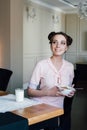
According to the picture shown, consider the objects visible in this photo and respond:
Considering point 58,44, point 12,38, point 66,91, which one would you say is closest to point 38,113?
point 66,91

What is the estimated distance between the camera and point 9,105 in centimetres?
175

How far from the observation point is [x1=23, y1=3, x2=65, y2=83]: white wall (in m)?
6.47

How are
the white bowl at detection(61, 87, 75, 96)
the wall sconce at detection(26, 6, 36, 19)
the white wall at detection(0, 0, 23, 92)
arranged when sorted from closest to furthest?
the white bowl at detection(61, 87, 75, 96)
the white wall at detection(0, 0, 23, 92)
the wall sconce at detection(26, 6, 36, 19)

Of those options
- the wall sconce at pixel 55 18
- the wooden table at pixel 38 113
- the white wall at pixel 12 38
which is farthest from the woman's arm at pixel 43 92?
the wall sconce at pixel 55 18

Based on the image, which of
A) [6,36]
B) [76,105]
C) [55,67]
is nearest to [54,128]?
[55,67]

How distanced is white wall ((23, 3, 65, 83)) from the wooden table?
15.8ft

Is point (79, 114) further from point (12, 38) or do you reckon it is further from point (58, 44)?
point (58, 44)

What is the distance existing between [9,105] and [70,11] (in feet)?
23.6

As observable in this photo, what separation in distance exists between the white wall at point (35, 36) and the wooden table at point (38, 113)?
4.81m

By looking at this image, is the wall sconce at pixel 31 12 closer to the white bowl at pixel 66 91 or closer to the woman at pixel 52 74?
the woman at pixel 52 74

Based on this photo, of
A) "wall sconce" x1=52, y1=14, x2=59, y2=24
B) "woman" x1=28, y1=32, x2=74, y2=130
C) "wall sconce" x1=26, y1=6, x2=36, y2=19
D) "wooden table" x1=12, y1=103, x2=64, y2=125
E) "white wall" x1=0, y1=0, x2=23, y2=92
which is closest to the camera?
"wooden table" x1=12, y1=103, x2=64, y2=125

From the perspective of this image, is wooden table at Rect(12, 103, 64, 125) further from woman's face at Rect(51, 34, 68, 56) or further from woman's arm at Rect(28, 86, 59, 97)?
woman's face at Rect(51, 34, 68, 56)

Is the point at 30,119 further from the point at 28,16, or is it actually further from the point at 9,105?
the point at 28,16

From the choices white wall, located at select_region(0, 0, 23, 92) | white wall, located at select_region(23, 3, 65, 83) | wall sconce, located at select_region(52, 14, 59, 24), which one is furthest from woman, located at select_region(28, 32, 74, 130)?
wall sconce, located at select_region(52, 14, 59, 24)
